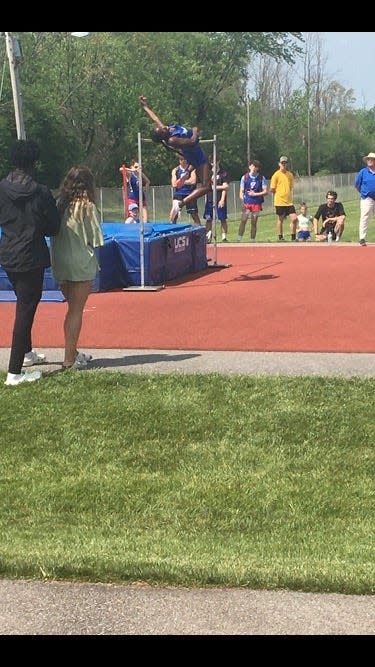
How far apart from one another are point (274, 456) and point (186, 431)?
28.8 inches

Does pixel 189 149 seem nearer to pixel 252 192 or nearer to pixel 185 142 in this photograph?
pixel 185 142

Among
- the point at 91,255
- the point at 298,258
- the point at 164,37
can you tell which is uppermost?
the point at 164,37

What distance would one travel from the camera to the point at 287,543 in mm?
4805

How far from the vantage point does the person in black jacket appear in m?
7.43

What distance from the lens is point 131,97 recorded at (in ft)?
218

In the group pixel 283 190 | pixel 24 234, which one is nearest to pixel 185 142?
pixel 24 234

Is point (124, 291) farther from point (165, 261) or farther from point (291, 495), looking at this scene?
point (291, 495)

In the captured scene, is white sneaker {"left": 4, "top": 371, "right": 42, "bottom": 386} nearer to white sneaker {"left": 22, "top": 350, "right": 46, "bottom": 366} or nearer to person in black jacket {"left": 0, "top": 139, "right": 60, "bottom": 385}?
person in black jacket {"left": 0, "top": 139, "right": 60, "bottom": 385}

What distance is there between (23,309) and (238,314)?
11.3 ft

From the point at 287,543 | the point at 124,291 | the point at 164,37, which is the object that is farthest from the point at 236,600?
the point at 164,37

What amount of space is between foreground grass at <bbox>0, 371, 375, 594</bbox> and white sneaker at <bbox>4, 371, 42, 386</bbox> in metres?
0.07

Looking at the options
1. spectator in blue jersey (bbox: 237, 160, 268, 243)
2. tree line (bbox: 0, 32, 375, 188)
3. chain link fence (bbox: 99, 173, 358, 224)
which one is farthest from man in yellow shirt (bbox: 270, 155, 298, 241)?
tree line (bbox: 0, 32, 375, 188)

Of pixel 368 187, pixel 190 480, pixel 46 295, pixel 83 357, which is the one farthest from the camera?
pixel 368 187

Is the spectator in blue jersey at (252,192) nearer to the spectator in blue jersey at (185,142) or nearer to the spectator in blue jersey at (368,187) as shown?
the spectator in blue jersey at (368,187)
